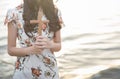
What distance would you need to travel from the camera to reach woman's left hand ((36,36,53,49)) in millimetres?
2818

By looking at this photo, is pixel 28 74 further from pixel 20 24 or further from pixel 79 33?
pixel 79 33

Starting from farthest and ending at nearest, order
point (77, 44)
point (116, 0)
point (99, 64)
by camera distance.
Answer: point (116, 0), point (77, 44), point (99, 64)

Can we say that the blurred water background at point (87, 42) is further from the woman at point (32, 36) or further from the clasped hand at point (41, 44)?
the clasped hand at point (41, 44)

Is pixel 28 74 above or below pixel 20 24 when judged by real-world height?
below

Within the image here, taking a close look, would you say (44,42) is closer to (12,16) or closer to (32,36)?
(32,36)

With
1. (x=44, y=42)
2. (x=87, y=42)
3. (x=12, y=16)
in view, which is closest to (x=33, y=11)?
(x=12, y=16)

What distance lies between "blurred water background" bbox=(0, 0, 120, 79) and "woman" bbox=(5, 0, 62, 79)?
3.48 metres

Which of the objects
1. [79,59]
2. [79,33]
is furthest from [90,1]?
[79,59]

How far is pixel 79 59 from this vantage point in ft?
25.0

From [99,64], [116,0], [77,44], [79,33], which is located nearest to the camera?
[99,64]

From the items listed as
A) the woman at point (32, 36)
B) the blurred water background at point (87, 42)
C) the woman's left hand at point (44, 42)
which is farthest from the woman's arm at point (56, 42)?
the blurred water background at point (87, 42)

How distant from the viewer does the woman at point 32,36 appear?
118 inches

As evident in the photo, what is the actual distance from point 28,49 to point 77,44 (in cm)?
554

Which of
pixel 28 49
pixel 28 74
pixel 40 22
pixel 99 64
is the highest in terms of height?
pixel 40 22
